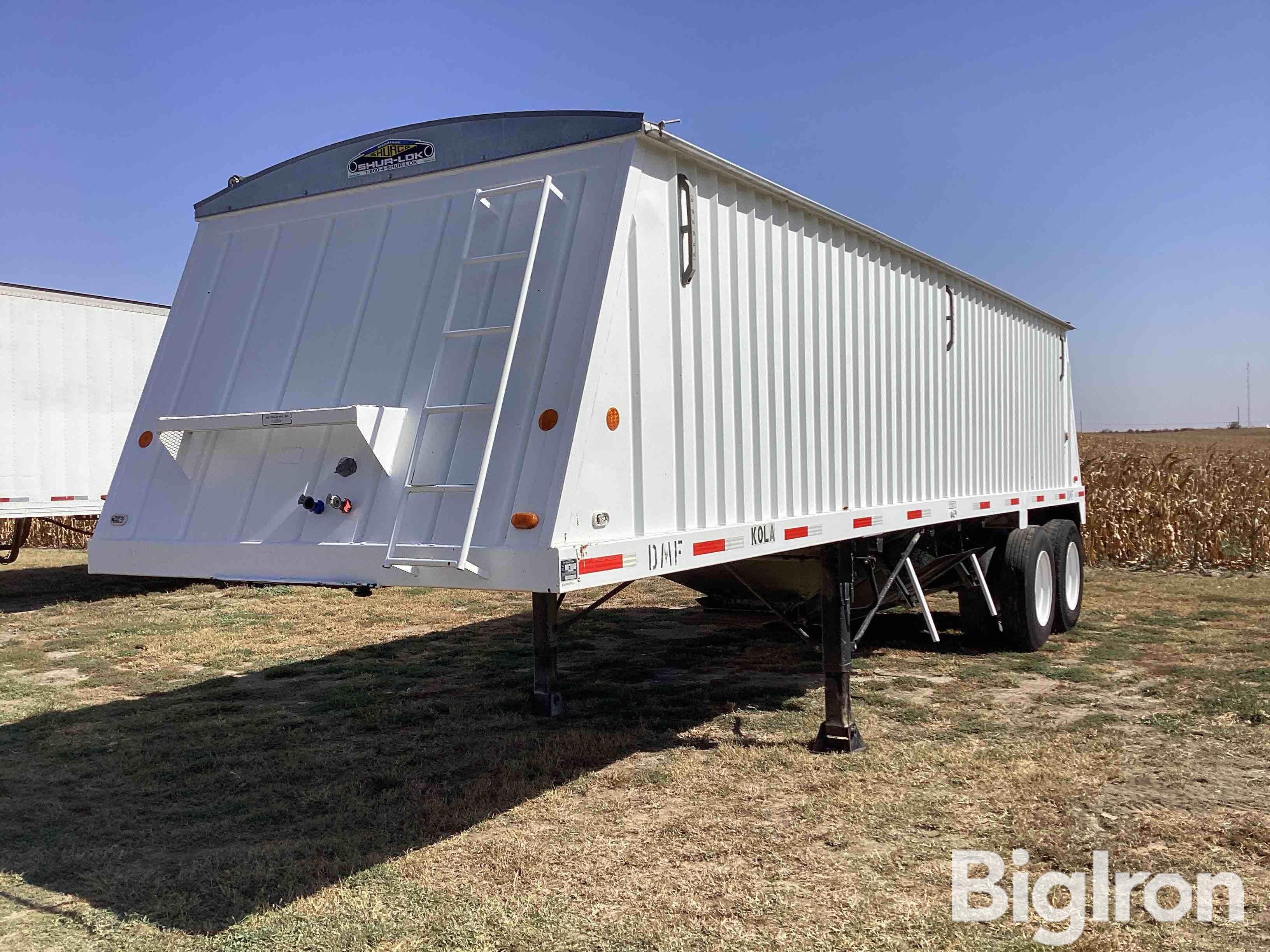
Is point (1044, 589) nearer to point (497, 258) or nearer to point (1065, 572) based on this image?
point (1065, 572)

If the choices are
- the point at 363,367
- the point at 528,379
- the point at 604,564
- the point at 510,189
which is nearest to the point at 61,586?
the point at 363,367

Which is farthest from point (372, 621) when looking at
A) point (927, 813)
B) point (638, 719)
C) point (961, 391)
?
point (927, 813)

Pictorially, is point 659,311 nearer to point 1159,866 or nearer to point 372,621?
point 1159,866

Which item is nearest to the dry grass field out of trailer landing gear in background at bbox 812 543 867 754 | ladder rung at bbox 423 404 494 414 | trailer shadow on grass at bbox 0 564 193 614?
trailer landing gear in background at bbox 812 543 867 754

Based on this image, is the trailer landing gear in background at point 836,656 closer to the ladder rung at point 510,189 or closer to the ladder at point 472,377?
the ladder at point 472,377

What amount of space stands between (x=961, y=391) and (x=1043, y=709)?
252 cm

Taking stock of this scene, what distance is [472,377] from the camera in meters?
4.59

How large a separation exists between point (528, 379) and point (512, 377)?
9 cm

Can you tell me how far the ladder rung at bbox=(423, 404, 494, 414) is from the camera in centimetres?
445

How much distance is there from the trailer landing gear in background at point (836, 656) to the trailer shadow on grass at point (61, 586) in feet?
31.5

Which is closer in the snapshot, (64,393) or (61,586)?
(64,393)

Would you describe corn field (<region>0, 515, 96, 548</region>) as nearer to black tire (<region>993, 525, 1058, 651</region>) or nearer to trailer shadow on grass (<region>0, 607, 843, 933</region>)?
trailer shadow on grass (<region>0, 607, 843, 933</region>)

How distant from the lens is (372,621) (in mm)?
11672

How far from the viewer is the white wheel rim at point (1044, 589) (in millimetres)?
9766
